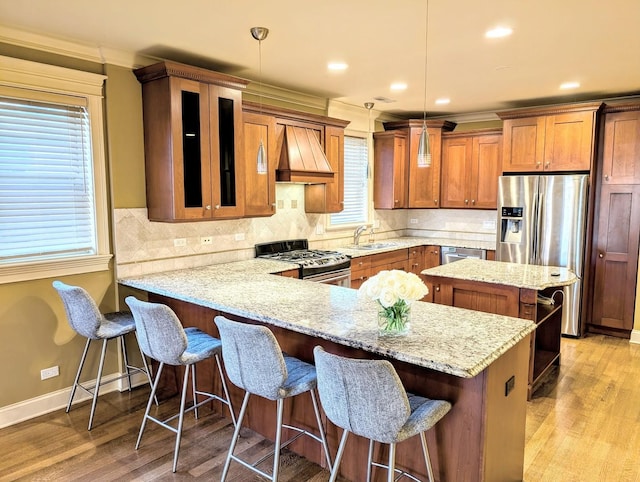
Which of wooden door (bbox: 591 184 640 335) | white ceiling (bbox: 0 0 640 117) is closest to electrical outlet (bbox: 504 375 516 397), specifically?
white ceiling (bbox: 0 0 640 117)

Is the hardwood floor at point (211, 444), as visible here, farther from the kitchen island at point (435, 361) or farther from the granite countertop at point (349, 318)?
the granite countertop at point (349, 318)

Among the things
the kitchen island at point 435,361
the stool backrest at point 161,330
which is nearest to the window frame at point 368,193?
the kitchen island at point 435,361

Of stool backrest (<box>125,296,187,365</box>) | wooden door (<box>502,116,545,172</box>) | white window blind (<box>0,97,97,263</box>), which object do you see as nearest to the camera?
stool backrest (<box>125,296,187,365</box>)

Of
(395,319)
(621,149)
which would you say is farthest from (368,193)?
(395,319)

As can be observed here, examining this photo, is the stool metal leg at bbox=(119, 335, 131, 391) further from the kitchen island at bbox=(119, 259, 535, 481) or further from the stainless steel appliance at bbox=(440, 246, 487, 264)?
the stainless steel appliance at bbox=(440, 246, 487, 264)

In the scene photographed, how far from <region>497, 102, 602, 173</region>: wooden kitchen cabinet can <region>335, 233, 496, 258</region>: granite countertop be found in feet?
3.31

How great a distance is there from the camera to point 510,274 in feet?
12.0

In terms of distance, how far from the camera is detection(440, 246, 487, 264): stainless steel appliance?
5.62m

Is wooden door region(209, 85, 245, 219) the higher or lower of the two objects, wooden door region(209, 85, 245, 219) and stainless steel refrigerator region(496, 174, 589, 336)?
the higher

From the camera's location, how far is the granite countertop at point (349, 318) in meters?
1.86

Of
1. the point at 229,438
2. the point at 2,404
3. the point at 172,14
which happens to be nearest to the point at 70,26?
the point at 172,14

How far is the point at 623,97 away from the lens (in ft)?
16.1

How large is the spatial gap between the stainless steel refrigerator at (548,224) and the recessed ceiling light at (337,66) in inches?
96.4

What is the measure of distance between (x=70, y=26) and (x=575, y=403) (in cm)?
440
